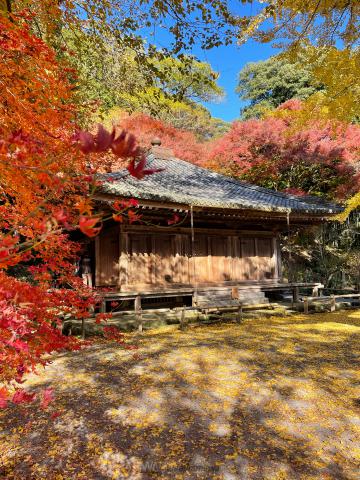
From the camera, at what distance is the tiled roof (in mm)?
9586

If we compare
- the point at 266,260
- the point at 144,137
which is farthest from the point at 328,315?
the point at 144,137

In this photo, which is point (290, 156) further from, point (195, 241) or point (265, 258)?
point (195, 241)

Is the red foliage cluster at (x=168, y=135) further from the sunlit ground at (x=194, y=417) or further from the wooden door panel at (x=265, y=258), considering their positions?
the sunlit ground at (x=194, y=417)

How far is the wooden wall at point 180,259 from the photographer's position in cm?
1088

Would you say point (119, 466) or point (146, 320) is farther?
point (146, 320)

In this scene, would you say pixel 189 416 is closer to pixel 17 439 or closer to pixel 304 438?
pixel 304 438

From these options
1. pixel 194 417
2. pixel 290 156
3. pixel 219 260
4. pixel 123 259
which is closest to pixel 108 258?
pixel 123 259

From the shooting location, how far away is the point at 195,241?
12.2 metres

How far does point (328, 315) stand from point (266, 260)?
123 inches

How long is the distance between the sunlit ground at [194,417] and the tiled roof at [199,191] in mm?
4414

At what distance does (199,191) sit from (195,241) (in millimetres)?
1859

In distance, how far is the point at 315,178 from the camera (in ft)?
71.7

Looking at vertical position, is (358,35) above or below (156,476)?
above

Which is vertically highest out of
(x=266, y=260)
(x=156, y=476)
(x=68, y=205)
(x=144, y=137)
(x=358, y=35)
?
(x=144, y=137)
